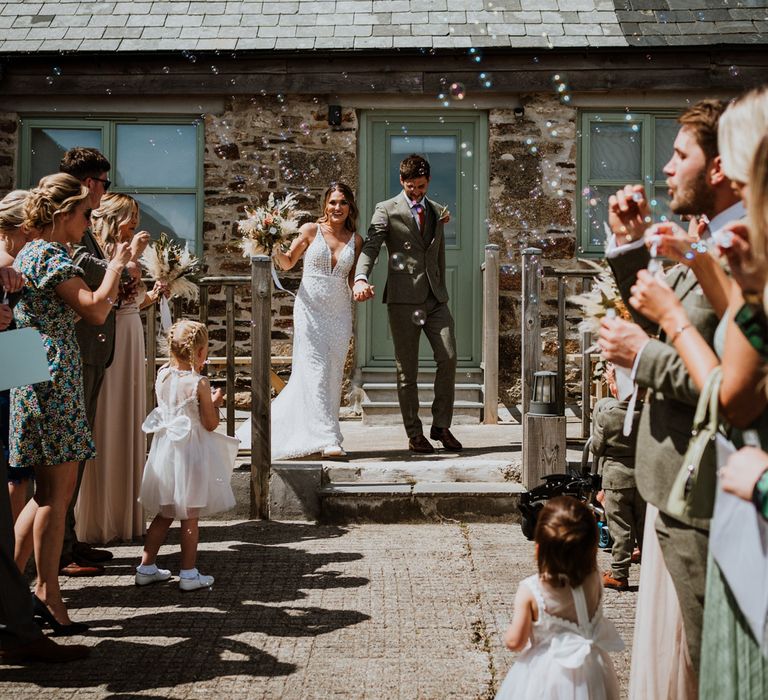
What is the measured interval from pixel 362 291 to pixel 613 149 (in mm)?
4459

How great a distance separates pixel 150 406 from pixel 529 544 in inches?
114

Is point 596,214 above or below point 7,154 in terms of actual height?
below

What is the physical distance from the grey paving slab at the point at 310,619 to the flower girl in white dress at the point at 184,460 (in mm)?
222

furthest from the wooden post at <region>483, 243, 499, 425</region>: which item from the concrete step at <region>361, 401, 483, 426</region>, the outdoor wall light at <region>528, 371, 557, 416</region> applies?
the outdoor wall light at <region>528, 371, 557, 416</region>

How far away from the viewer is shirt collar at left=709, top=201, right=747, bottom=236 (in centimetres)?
255

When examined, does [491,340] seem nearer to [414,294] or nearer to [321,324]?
[414,294]

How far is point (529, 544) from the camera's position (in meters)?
5.91

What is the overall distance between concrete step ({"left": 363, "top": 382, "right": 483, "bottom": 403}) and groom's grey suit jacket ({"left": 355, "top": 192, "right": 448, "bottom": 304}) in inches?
82.3

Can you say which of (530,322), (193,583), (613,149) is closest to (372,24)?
(613,149)

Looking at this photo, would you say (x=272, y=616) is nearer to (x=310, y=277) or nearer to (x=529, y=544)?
(x=529, y=544)

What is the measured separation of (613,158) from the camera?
10305 millimetres

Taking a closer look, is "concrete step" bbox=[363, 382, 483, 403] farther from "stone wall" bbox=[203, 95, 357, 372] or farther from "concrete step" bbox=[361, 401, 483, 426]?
"stone wall" bbox=[203, 95, 357, 372]

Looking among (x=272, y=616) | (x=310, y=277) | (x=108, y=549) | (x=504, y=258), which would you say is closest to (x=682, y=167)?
(x=272, y=616)

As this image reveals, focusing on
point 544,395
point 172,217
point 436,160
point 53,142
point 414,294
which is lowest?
point 544,395
